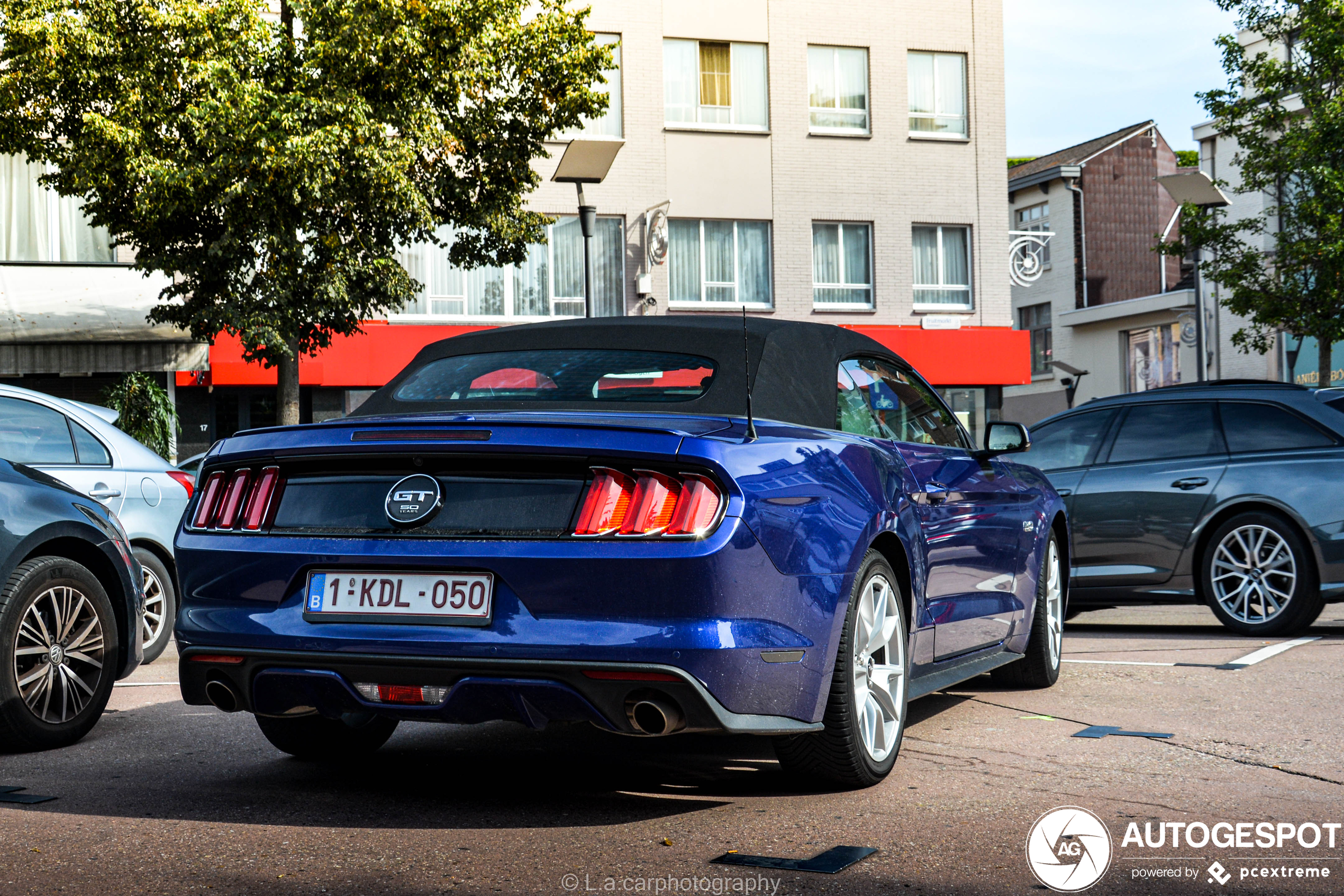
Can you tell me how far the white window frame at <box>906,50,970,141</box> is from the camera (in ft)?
98.1

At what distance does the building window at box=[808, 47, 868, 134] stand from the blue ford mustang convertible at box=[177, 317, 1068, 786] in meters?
24.9

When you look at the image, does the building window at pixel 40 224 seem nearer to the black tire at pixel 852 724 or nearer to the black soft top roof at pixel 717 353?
the black soft top roof at pixel 717 353

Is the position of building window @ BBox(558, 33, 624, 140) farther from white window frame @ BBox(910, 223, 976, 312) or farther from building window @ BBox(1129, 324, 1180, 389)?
building window @ BBox(1129, 324, 1180, 389)

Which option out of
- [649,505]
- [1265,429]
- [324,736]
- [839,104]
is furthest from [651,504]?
[839,104]

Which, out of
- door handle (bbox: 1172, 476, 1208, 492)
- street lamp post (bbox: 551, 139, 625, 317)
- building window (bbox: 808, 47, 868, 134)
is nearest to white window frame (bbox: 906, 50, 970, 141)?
building window (bbox: 808, 47, 868, 134)

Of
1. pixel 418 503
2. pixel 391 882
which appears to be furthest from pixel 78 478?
pixel 391 882

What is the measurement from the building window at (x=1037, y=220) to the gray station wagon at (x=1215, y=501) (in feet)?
128

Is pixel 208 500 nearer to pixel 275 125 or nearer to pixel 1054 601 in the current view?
pixel 1054 601

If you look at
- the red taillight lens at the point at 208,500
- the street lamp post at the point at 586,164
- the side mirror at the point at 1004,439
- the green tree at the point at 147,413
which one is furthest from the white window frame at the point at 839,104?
the red taillight lens at the point at 208,500

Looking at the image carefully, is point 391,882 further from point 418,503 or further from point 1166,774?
point 1166,774

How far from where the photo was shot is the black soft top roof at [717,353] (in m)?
4.85

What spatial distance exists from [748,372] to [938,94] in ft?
88.0

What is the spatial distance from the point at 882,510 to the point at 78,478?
535 cm

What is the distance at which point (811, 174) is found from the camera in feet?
95.5
